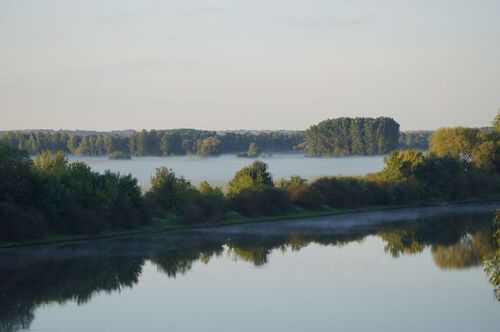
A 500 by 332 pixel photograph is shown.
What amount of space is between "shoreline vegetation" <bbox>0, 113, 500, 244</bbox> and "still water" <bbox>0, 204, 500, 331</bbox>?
1.50 metres

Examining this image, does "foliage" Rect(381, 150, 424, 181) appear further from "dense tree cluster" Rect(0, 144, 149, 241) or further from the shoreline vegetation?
"dense tree cluster" Rect(0, 144, 149, 241)

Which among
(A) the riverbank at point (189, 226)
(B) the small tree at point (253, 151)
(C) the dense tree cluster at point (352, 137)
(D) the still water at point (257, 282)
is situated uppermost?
(C) the dense tree cluster at point (352, 137)

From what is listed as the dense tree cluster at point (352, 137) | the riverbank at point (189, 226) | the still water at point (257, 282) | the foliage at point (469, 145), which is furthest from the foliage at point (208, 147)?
the still water at point (257, 282)

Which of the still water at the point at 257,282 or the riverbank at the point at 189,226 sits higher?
the riverbank at the point at 189,226

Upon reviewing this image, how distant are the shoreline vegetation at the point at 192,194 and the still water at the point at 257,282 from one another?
1499mm

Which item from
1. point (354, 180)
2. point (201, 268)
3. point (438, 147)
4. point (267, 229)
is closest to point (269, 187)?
point (267, 229)

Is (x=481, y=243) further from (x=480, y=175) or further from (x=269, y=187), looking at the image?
(x=480, y=175)

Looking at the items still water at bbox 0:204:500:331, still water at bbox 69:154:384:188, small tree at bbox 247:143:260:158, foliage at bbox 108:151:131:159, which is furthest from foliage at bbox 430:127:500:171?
small tree at bbox 247:143:260:158

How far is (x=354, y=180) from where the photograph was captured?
182 ft

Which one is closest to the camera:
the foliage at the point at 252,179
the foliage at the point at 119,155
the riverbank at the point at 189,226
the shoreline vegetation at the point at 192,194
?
the riverbank at the point at 189,226

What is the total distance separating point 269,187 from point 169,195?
6.95 meters

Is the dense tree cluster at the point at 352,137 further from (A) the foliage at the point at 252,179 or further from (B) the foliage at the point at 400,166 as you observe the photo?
(A) the foliage at the point at 252,179

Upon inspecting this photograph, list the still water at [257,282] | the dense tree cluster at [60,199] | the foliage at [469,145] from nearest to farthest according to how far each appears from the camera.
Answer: the still water at [257,282], the dense tree cluster at [60,199], the foliage at [469,145]

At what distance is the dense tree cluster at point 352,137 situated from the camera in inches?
4722
